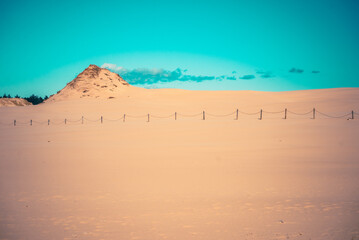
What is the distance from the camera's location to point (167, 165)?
33.8 feet

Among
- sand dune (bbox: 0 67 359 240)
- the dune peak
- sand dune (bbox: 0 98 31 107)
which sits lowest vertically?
sand dune (bbox: 0 67 359 240)

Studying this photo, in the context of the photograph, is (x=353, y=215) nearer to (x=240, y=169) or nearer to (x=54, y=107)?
(x=240, y=169)

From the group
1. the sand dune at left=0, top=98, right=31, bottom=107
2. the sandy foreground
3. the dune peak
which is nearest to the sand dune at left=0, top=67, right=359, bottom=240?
the sandy foreground

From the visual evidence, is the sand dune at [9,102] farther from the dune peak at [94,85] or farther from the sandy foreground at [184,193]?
the sandy foreground at [184,193]

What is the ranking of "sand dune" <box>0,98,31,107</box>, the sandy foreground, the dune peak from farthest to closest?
"sand dune" <box>0,98,31,107</box> < the dune peak < the sandy foreground

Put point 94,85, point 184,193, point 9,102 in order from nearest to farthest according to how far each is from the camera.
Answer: point 184,193 < point 94,85 < point 9,102

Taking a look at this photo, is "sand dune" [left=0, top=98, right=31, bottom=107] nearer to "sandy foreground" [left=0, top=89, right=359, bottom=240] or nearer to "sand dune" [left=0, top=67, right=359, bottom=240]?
"sand dune" [left=0, top=67, right=359, bottom=240]

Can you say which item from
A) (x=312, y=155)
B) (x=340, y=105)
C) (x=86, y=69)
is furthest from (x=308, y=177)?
→ (x=86, y=69)

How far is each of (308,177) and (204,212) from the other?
4314 mm

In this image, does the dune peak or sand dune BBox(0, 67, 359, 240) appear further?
the dune peak

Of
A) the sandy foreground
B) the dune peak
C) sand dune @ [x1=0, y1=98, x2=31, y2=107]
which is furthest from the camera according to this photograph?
sand dune @ [x1=0, y1=98, x2=31, y2=107]

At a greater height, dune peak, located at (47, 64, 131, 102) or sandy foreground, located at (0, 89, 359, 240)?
dune peak, located at (47, 64, 131, 102)

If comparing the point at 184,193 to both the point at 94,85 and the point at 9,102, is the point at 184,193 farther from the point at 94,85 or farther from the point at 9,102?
the point at 9,102

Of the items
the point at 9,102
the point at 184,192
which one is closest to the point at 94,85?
the point at 9,102
